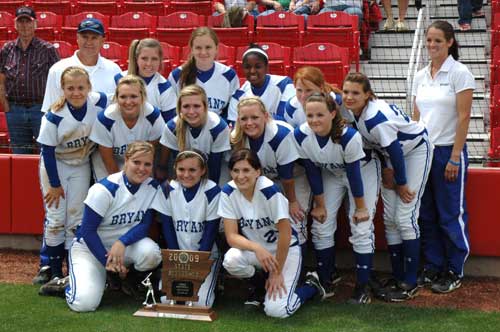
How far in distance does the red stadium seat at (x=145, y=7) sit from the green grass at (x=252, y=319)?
6.04 m

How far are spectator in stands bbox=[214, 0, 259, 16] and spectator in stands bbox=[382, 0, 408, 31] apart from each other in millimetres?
1569

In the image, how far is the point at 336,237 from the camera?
6371mm

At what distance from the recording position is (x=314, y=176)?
18.8 ft

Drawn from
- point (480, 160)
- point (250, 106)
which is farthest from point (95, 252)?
point (480, 160)

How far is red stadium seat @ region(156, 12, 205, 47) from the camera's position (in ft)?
33.3

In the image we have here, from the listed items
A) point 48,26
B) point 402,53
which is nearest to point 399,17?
point 402,53

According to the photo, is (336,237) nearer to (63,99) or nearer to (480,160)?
(480,160)

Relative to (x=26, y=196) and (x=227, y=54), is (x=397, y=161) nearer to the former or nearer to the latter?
(x=26, y=196)

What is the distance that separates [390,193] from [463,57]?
14.0 ft

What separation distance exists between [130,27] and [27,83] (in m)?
3.48

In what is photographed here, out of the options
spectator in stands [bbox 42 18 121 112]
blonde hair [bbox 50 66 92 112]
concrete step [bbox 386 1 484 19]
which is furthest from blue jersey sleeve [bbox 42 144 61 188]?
concrete step [bbox 386 1 484 19]

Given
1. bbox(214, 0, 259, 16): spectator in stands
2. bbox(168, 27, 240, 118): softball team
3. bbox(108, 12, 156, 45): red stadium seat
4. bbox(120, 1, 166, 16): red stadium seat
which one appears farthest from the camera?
bbox(120, 1, 166, 16): red stadium seat

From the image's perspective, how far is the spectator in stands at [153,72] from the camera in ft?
19.8

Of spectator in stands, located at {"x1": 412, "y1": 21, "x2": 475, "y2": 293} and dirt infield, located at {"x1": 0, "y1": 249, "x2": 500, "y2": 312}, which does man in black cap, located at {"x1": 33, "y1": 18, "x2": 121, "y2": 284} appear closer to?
dirt infield, located at {"x1": 0, "y1": 249, "x2": 500, "y2": 312}
